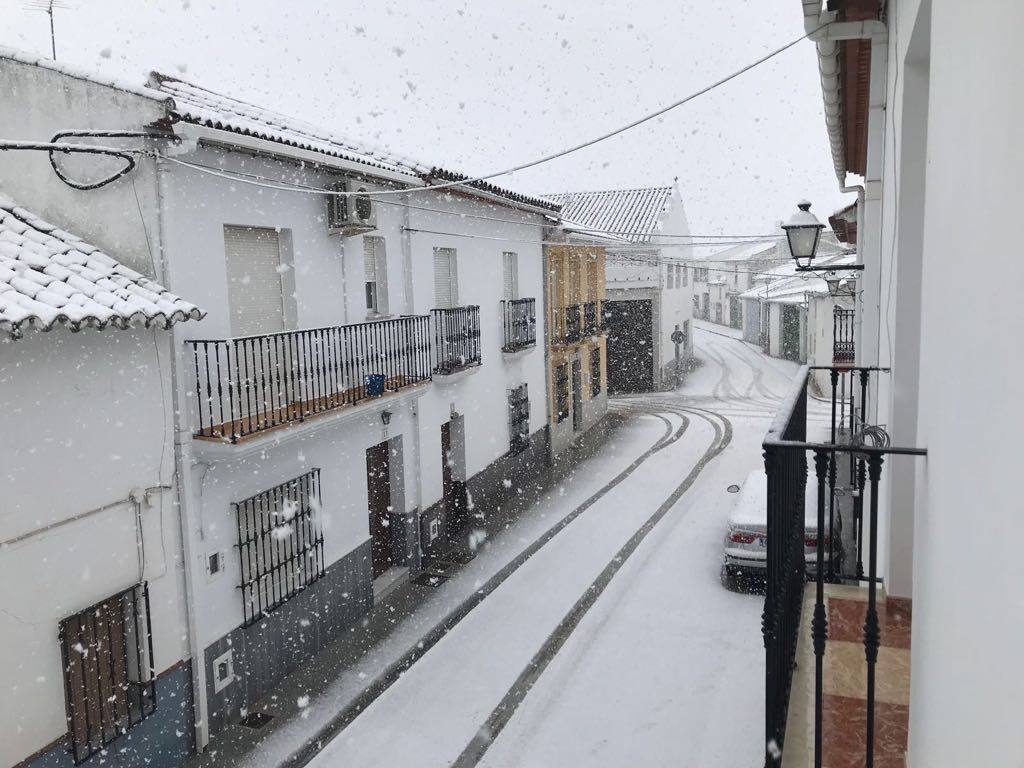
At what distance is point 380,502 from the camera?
12.1 metres

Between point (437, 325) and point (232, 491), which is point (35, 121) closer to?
point (232, 491)

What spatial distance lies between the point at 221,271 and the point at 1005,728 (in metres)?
7.98

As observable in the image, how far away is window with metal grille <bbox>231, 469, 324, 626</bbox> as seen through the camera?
27.8 ft

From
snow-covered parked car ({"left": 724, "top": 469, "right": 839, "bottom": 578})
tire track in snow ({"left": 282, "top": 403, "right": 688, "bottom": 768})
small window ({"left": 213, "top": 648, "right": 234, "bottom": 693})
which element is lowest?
tire track in snow ({"left": 282, "top": 403, "right": 688, "bottom": 768})

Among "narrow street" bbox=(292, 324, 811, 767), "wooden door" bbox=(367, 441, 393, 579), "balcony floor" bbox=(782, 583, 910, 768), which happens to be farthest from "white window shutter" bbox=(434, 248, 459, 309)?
"balcony floor" bbox=(782, 583, 910, 768)

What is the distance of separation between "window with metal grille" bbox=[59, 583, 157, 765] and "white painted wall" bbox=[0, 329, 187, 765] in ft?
0.32

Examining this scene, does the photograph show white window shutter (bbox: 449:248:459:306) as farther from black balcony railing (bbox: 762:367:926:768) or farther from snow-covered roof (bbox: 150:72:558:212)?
black balcony railing (bbox: 762:367:926:768)

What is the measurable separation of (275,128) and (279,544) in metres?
5.20

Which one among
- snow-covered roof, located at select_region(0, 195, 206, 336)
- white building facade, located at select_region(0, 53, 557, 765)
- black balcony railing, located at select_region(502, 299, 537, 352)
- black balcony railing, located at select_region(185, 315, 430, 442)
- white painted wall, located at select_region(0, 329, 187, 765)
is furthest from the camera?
black balcony railing, located at select_region(502, 299, 537, 352)

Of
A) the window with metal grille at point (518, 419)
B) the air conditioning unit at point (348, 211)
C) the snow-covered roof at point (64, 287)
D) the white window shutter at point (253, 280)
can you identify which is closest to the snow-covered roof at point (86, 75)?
the snow-covered roof at point (64, 287)

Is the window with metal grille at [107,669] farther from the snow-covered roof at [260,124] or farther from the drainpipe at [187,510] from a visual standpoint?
the snow-covered roof at [260,124]

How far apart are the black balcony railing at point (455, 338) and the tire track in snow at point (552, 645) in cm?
409

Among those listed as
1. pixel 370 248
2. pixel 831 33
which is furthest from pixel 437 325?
pixel 831 33

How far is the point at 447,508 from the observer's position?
13680 millimetres
